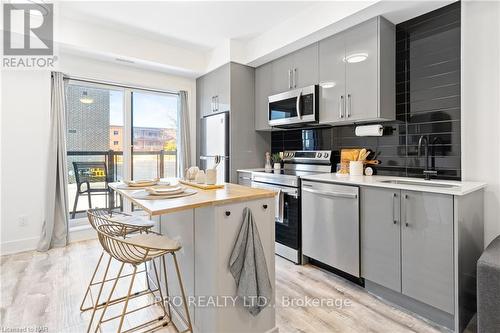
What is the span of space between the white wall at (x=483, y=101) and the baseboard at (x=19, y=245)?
4.51m

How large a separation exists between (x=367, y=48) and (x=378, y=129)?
749mm

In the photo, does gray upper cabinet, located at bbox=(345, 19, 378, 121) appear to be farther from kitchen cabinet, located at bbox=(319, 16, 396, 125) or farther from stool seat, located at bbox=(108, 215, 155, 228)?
stool seat, located at bbox=(108, 215, 155, 228)

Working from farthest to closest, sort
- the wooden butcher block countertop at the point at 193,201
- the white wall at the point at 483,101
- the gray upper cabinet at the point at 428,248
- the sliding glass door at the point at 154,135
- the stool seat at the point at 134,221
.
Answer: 1. the sliding glass door at the point at 154,135
2. the white wall at the point at 483,101
3. the stool seat at the point at 134,221
4. the gray upper cabinet at the point at 428,248
5. the wooden butcher block countertop at the point at 193,201

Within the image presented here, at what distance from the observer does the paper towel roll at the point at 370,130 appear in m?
2.60

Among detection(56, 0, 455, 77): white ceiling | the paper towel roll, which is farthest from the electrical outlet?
the paper towel roll

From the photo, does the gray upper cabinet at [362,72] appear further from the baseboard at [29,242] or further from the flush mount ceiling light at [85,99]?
the baseboard at [29,242]

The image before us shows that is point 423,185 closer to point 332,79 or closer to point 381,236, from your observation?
point 381,236

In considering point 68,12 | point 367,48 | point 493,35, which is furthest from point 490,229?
point 68,12

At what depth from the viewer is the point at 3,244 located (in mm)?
3070

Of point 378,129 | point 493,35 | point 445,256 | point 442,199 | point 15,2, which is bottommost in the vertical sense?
point 445,256

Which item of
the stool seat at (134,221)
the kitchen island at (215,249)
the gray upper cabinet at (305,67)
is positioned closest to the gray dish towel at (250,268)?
the kitchen island at (215,249)

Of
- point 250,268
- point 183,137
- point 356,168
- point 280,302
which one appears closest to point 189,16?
point 183,137

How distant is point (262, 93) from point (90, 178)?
2.64 metres

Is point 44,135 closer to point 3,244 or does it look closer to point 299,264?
point 3,244
